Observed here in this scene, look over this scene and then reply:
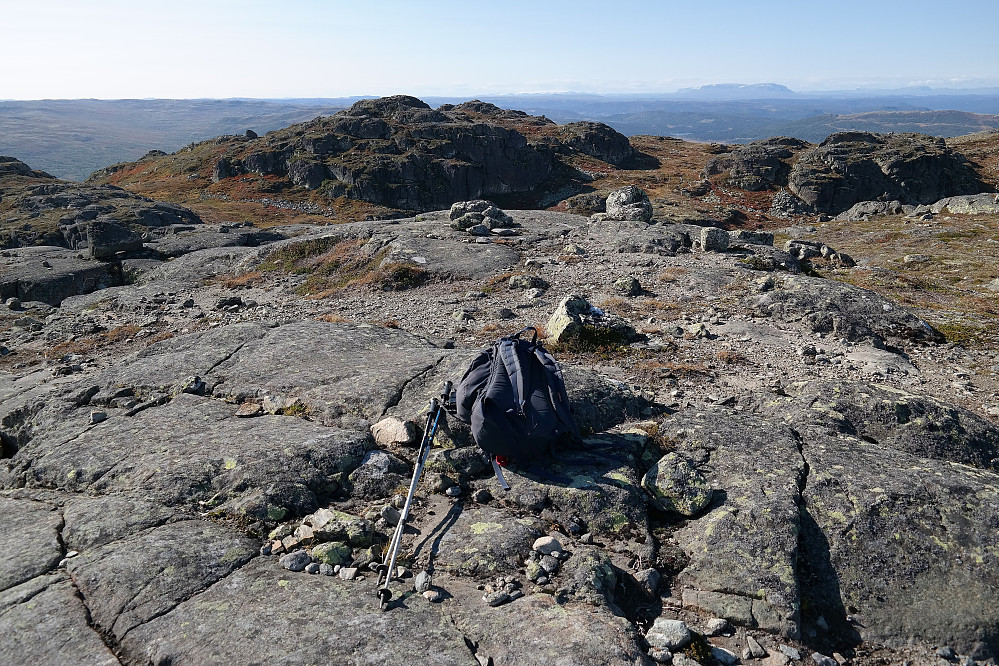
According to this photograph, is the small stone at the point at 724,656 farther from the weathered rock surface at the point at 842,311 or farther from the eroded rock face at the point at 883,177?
the eroded rock face at the point at 883,177

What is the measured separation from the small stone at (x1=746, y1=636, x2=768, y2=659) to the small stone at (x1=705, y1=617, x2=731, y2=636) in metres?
0.26

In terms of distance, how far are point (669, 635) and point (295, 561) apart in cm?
462

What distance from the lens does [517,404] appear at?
8.15 meters

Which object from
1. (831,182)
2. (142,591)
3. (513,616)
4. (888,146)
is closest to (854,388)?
(513,616)

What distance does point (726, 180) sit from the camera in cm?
8488

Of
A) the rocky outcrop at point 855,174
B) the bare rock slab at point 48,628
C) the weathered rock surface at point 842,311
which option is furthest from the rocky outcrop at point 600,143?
the bare rock slab at point 48,628

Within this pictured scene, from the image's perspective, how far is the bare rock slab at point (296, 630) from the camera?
5.31 metres

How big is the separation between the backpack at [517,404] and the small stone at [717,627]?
3162 millimetres

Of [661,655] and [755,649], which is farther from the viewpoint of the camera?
[755,649]

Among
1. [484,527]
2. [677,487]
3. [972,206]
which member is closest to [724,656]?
[677,487]

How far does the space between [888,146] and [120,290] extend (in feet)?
354

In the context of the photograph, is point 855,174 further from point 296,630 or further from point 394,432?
point 296,630

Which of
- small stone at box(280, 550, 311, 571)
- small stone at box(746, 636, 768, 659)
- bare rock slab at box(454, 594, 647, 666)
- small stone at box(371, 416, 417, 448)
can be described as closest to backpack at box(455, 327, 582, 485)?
small stone at box(371, 416, 417, 448)

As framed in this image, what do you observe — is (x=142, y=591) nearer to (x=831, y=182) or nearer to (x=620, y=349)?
(x=620, y=349)
